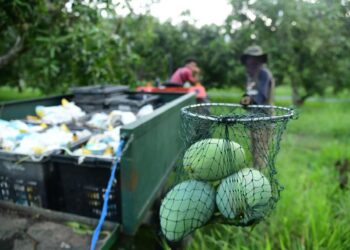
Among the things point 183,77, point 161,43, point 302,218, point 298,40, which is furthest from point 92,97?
point 161,43

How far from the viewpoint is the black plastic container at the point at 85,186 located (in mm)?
2266

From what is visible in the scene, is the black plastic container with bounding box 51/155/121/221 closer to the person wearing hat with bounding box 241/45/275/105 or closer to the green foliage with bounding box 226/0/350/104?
the person wearing hat with bounding box 241/45/275/105

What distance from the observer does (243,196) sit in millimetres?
1100

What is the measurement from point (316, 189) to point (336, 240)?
1.26 meters

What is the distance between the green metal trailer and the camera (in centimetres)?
208

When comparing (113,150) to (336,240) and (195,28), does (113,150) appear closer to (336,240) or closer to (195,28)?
(336,240)

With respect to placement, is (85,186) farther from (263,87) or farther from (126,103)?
(263,87)

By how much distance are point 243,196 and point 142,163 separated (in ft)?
4.26

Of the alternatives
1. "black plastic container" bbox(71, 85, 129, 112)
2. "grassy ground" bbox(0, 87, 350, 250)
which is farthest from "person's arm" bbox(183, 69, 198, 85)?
"black plastic container" bbox(71, 85, 129, 112)

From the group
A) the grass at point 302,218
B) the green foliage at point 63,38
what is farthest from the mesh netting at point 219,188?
the green foliage at point 63,38

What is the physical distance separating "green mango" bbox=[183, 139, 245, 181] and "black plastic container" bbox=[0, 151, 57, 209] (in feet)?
4.81

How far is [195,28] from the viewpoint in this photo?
14273mm

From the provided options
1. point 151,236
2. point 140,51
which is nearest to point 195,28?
point 140,51

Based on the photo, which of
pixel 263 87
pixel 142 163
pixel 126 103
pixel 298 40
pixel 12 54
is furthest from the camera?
pixel 298 40
